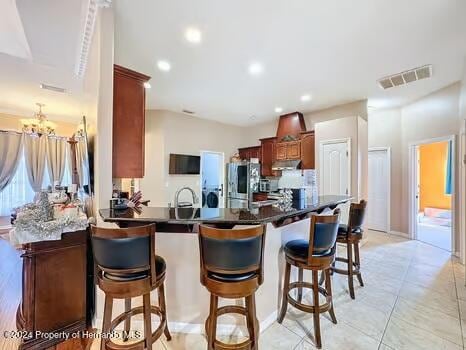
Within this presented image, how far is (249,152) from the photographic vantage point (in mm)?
7258

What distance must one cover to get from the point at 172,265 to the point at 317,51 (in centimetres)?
318

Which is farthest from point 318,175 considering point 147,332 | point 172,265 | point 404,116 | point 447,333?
point 147,332

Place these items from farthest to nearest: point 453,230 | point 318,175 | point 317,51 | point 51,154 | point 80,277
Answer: point 51,154 < point 318,175 < point 453,230 < point 317,51 < point 80,277

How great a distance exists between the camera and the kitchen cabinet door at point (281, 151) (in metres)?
6.03

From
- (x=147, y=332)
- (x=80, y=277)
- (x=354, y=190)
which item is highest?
(x=354, y=190)

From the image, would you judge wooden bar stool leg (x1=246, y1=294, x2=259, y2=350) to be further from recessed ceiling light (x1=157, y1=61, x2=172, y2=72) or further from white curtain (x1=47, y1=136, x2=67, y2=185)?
white curtain (x1=47, y1=136, x2=67, y2=185)

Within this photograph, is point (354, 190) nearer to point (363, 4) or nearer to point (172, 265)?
point (363, 4)

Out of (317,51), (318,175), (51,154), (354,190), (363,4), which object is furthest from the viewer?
(51,154)

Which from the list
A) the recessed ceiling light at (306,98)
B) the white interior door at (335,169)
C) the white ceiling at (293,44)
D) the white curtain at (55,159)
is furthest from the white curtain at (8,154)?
the white interior door at (335,169)

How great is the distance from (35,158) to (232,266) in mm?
6595

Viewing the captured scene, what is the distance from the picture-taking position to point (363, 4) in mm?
2105

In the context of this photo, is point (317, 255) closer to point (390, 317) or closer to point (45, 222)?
point (390, 317)

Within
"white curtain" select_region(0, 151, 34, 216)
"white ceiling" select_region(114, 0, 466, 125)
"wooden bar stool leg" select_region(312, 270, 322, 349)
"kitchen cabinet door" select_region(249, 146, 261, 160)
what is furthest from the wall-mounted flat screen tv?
"wooden bar stool leg" select_region(312, 270, 322, 349)

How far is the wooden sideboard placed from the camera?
5.70 ft
